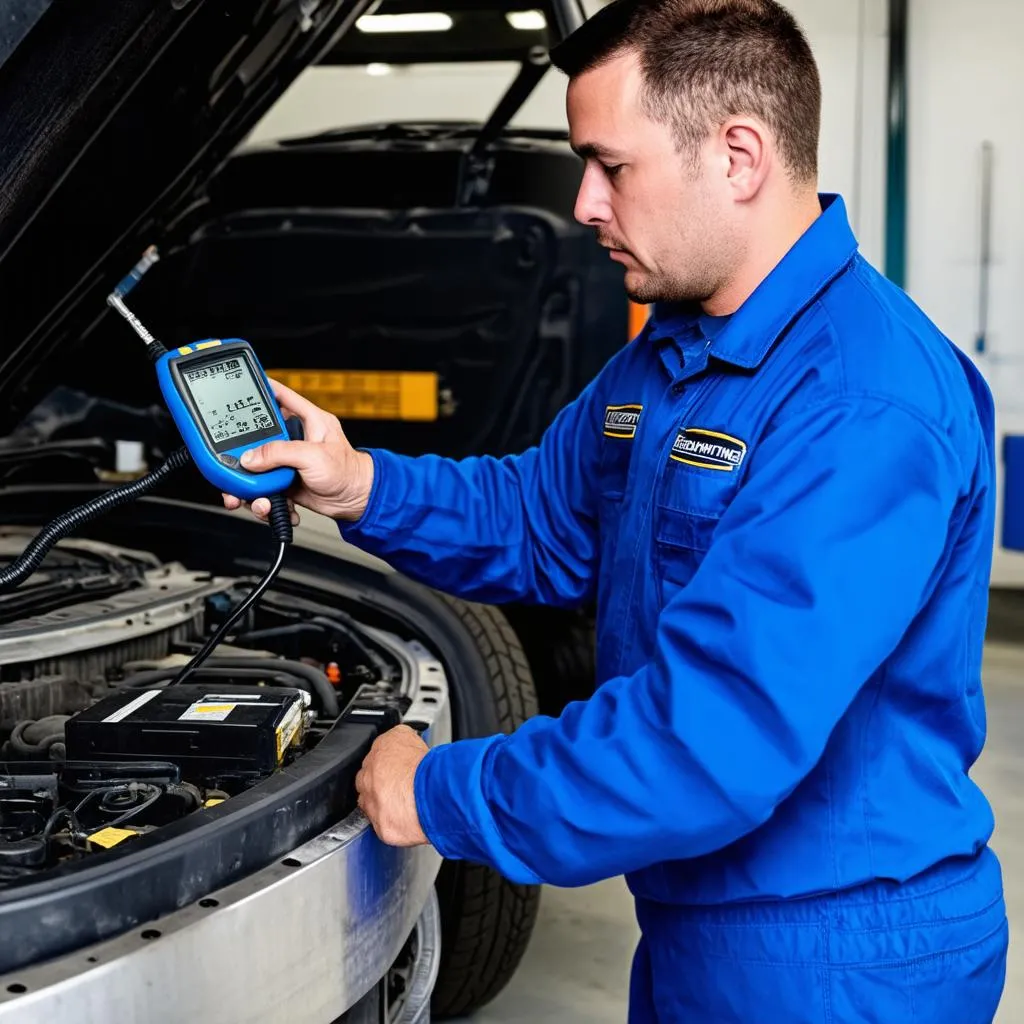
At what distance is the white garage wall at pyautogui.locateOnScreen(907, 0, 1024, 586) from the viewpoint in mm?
5746

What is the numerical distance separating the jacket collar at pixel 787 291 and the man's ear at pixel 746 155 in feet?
0.24

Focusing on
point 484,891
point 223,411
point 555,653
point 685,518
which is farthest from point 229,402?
point 555,653

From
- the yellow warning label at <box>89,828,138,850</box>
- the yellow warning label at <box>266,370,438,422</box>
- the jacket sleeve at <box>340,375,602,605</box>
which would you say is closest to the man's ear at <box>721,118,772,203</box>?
the jacket sleeve at <box>340,375,602,605</box>

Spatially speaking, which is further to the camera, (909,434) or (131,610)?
(131,610)

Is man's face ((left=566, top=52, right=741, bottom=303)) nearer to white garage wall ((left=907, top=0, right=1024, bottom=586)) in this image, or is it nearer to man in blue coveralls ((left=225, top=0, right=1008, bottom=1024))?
man in blue coveralls ((left=225, top=0, right=1008, bottom=1024))

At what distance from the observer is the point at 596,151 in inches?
46.7

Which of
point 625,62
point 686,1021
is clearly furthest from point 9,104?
point 686,1021

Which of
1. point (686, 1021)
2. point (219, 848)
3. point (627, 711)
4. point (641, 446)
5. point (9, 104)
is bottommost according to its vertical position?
point (686, 1021)

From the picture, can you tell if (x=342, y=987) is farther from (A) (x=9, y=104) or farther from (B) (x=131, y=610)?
(A) (x=9, y=104)

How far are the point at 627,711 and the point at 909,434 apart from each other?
32cm

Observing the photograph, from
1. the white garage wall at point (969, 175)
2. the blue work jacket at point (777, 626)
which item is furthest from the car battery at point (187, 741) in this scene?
the white garage wall at point (969, 175)

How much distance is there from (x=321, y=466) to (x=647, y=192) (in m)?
0.48

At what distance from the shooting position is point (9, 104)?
123cm

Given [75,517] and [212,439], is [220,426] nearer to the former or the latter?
[212,439]
